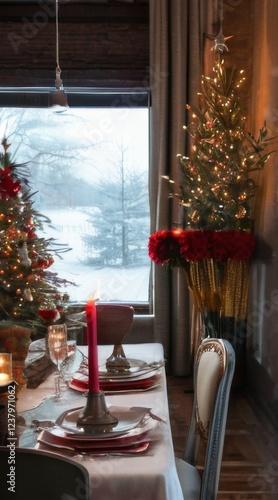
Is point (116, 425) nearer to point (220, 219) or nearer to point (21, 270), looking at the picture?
point (21, 270)

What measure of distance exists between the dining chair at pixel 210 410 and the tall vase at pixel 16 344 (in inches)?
19.2

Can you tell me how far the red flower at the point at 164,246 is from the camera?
427cm

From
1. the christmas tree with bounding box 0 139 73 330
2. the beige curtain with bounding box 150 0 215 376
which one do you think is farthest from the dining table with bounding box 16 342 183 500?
the beige curtain with bounding box 150 0 215 376

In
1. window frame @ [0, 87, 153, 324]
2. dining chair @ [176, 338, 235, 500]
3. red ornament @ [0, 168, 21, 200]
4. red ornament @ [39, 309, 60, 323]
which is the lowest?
dining chair @ [176, 338, 235, 500]

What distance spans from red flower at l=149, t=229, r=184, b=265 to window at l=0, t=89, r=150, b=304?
3.52 feet

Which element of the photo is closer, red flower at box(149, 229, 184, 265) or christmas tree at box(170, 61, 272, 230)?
christmas tree at box(170, 61, 272, 230)

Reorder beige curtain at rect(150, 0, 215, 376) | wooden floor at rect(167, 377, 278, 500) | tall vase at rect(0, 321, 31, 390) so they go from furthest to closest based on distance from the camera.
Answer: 1. beige curtain at rect(150, 0, 215, 376)
2. wooden floor at rect(167, 377, 278, 500)
3. tall vase at rect(0, 321, 31, 390)

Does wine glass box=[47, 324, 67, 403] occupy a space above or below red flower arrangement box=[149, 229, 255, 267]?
below

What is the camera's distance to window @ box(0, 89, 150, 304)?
5262 mm

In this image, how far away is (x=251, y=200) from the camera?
4.64 meters

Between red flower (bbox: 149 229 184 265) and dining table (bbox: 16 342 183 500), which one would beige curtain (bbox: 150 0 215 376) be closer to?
red flower (bbox: 149 229 184 265)

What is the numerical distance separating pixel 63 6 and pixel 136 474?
444 centimetres

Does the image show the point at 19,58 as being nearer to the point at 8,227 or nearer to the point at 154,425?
the point at 8,227

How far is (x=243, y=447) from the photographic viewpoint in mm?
3488
